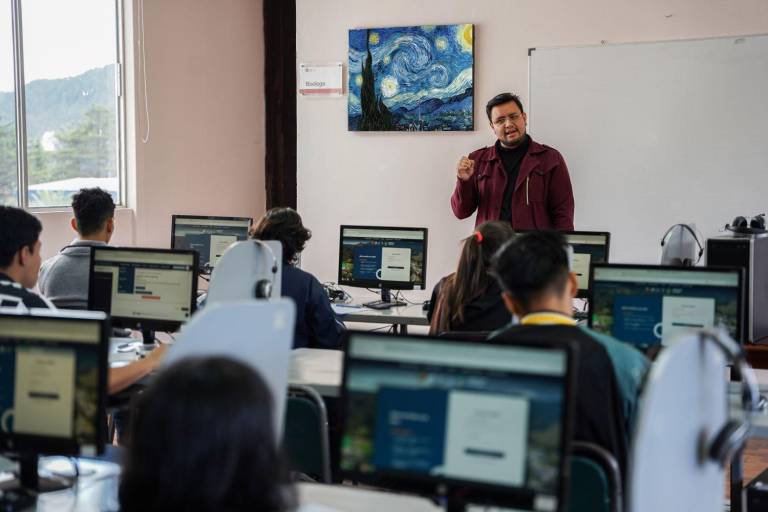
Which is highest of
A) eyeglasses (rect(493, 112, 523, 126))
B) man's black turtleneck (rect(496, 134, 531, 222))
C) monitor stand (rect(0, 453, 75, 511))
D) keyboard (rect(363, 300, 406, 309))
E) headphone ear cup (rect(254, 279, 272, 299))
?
eyeglasses (rect(493, 112, 523, 126))

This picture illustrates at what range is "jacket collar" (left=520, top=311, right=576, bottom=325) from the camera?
6.61ft

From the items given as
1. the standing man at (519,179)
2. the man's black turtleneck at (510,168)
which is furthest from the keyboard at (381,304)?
the man's black turtleneck at (510,168)

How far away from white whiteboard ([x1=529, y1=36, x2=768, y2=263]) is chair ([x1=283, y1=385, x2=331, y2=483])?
3625 millimetres

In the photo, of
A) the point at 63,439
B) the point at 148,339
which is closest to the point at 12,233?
the point at 148,339

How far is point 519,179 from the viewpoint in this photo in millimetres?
5207

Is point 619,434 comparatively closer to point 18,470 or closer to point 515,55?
point 18,470

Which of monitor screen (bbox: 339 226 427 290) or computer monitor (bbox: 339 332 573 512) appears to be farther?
monitor screen (bbox: 339 226 427 290)

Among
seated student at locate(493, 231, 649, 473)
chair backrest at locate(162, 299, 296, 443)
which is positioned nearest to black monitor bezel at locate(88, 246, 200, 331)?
chair backrest at locate(162, 299, 296, 443)

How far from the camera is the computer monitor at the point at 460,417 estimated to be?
1645mm

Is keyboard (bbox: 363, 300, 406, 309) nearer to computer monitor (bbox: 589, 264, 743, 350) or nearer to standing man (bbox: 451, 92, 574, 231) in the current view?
standing man (bbox: 451, 92, 574, 231)

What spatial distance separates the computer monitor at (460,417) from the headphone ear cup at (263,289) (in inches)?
52.6

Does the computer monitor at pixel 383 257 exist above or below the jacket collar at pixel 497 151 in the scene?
below

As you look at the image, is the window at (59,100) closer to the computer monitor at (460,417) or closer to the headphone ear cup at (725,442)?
the computer monitor at (460,417)

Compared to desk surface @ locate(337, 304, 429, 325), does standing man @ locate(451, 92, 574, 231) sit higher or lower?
higher
